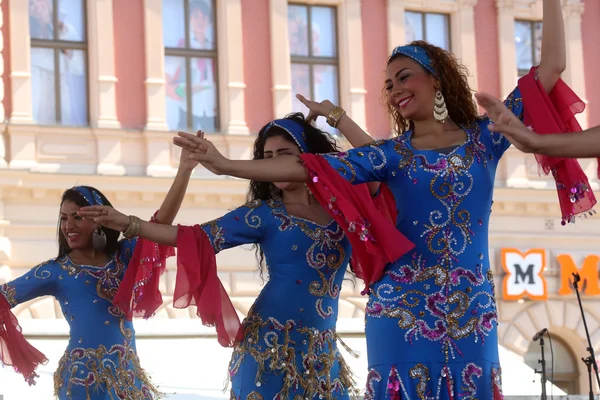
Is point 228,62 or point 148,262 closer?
point 148,262

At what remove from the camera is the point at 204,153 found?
14.5 feet

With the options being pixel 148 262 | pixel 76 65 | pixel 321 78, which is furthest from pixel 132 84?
pixel 148 262

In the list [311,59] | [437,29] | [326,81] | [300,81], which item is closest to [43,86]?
[300,81]

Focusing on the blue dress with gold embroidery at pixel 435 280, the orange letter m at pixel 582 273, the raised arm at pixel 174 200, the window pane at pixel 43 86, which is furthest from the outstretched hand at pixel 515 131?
the orange letter m at pixel 582 273

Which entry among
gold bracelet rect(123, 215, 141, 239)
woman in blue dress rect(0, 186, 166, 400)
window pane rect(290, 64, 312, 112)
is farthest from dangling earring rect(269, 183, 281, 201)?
window pane rect(290, 64, 312, 112)

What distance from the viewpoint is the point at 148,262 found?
569 centimetres

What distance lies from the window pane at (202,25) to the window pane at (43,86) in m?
1.91

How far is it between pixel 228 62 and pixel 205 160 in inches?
520

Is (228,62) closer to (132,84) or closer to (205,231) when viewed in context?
(132,84)

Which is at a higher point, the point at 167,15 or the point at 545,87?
the point at 167,15

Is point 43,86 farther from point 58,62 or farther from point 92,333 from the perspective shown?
point 92,333

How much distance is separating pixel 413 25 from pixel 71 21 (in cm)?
489

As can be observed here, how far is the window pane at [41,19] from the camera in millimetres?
16594

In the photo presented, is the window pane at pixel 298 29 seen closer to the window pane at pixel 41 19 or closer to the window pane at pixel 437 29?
the window pane at pixel 437 29
